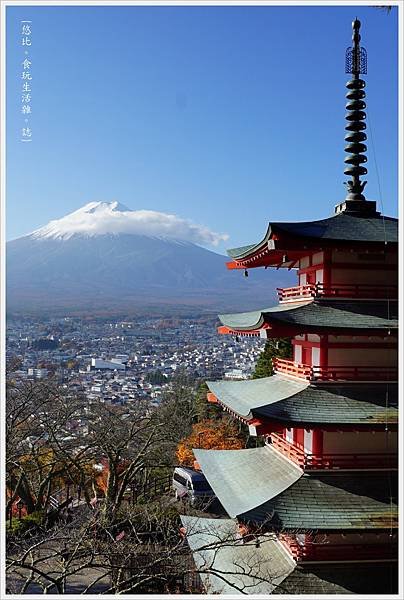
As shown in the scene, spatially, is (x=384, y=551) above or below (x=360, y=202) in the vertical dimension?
below

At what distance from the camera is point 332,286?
8.36 meters

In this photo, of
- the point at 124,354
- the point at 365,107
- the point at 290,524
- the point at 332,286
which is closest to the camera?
the point at 290,524

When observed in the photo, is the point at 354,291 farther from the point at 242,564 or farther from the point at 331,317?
the point at 242,564

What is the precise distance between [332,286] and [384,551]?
358 centimetres

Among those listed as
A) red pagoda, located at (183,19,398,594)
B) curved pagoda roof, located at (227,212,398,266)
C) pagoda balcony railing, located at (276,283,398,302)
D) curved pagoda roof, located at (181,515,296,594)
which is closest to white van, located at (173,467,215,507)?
curved pagoda roof, located at (181,515,296,594)

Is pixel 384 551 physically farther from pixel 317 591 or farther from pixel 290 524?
pixel 290 524

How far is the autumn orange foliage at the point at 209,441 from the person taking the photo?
24000 millimetres

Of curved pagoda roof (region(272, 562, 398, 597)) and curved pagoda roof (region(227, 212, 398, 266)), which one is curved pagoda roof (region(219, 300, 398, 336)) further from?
curved pagoda roof (region(272, 562, 398, 597))

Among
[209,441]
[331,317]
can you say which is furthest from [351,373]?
[209,441]

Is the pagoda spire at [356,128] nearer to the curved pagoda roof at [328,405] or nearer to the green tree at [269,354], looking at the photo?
the curved pagoda roof at [328,405]

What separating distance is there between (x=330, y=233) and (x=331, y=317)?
1.14 metres

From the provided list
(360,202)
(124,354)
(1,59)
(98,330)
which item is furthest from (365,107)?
(98,330)

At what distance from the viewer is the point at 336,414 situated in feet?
25.2

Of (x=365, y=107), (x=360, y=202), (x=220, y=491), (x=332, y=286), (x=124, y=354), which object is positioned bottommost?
(x=124, y=354)
